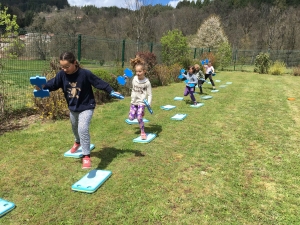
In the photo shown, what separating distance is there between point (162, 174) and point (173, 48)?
13.6 m

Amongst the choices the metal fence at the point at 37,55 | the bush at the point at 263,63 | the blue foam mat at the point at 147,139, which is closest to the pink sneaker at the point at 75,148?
the blue foam mat at the point at 147,139

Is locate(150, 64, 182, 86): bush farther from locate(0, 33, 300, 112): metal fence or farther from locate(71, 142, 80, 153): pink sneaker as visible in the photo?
locate(71, 142, 80, 153): pink sneaker

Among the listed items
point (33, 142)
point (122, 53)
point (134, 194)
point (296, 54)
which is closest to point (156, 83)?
point (122, 53)

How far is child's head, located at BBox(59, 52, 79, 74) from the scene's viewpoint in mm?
3311

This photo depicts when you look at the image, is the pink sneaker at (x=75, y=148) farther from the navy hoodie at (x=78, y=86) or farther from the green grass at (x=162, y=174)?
the navy hoodie at (x=78, y=86)

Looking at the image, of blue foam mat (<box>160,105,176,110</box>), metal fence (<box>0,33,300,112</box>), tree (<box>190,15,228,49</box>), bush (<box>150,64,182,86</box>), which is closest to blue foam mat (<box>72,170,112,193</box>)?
metal fence (<box>0,33,300,112</box>)

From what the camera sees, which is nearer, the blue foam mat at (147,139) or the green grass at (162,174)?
the green grass at (162,174)

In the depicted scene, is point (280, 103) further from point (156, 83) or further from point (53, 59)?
point (53, 59)

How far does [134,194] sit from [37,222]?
42.1 inches

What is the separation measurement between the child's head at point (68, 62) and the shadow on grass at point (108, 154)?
1.42 m

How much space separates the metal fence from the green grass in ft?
4.66

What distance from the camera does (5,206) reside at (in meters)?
2.67

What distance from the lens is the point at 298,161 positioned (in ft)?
13.4

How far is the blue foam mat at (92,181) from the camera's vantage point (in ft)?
9.92
